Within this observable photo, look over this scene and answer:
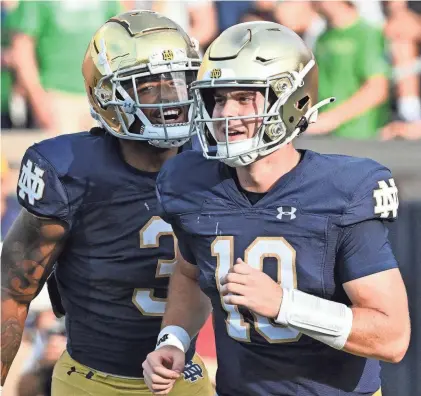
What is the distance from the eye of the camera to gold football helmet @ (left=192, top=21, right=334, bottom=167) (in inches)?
93.7

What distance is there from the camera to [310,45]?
5.45m

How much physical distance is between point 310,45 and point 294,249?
10.8ft

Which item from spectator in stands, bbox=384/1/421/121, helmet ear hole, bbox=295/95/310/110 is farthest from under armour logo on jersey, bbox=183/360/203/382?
spectator in stands, bbox=384/1/421/121

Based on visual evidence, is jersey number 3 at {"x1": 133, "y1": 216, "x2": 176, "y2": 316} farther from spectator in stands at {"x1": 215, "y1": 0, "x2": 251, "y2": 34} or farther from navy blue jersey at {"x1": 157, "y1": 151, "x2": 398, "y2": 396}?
spectator in stands at {"x1": 215, "y1": 0, "x2": 251, "y2": 34}

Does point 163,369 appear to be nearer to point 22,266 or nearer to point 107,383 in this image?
point 107,383

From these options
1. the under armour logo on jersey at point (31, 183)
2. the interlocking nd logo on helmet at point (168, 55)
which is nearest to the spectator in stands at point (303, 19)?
the interlocking nd logo on helmet at point (168, 55)

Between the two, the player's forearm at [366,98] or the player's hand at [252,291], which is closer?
the player's hand at [252,291]

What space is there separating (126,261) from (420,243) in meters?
1.26

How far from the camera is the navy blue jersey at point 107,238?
2.92 m

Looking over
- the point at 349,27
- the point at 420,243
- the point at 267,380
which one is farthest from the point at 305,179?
the point at 349,27

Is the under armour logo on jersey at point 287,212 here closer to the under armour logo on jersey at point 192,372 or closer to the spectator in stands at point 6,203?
the under armour logo on jersey at point 192,372

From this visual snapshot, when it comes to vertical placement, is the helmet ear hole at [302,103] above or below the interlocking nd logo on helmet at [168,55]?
above

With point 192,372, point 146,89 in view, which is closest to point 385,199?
point 146,89

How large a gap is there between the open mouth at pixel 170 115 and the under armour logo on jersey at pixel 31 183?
0.40 meters
